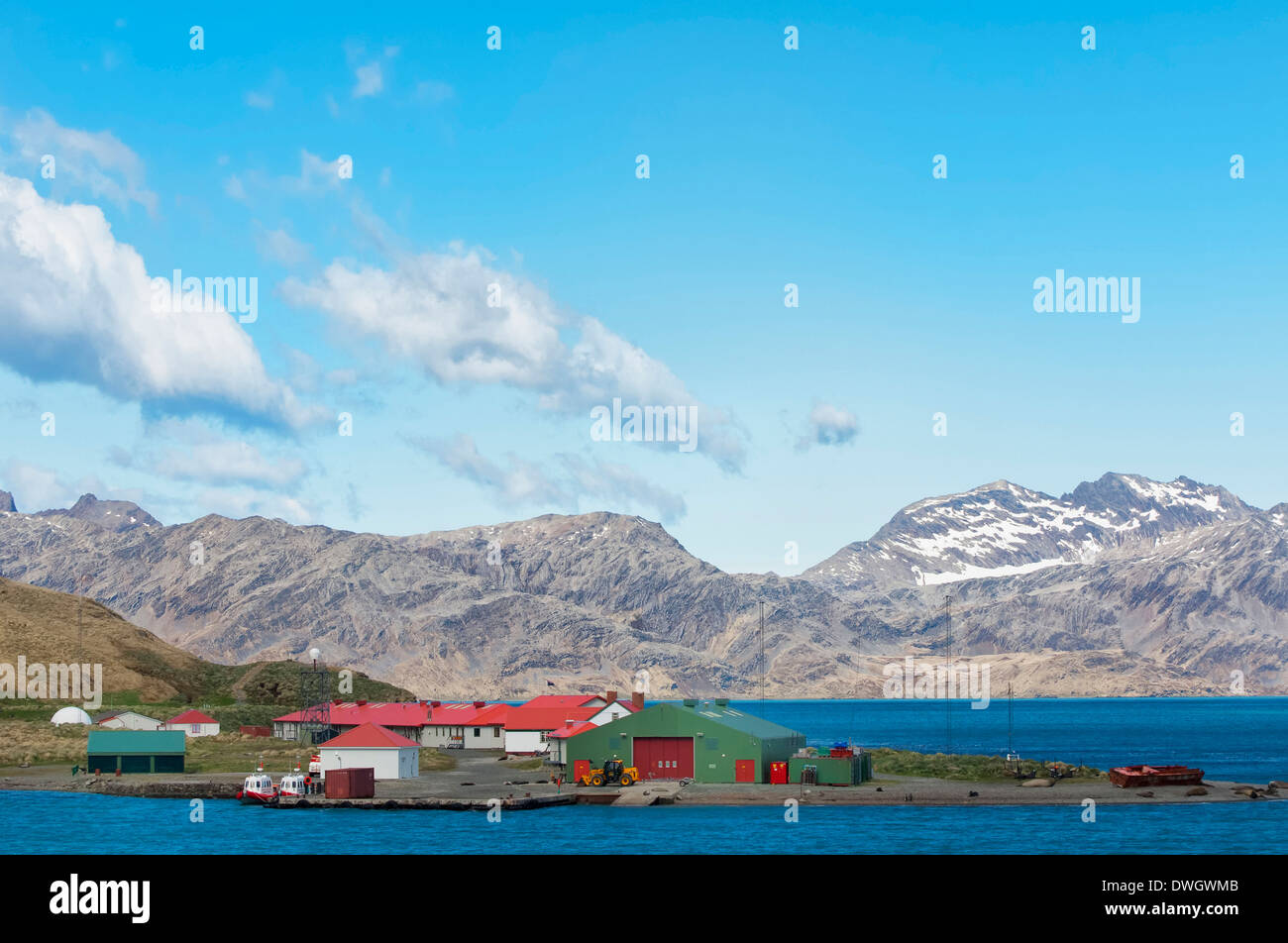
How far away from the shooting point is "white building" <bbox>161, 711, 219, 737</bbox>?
16175 cm

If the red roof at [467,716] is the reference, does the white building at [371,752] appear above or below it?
above

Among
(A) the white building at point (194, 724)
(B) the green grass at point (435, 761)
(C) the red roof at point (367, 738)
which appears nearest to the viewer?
(C) the red roof at point (367, 738)

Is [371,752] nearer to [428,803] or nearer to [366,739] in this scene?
[366,739]

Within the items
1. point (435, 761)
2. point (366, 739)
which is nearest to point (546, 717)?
point (435, 761)

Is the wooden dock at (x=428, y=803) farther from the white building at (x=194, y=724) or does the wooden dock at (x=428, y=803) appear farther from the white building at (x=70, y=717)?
the white building at (x=70, y=717)

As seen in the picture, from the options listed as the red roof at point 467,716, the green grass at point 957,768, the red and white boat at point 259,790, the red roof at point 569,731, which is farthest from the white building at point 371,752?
the red roof at point 467,716

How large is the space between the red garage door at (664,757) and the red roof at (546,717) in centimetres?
4150

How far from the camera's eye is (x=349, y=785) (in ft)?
335

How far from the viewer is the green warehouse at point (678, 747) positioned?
107 meters

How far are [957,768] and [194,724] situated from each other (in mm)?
95251
